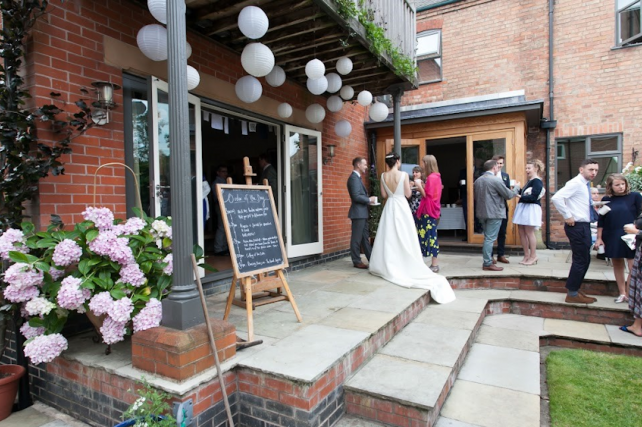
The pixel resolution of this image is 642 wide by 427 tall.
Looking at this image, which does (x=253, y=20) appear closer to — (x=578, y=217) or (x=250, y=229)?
(x=250, y=229)

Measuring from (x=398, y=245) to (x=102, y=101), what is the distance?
3620 millimetres

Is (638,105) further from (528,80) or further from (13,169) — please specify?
(13,169)

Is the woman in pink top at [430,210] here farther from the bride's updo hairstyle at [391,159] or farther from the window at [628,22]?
the window at [628,22]

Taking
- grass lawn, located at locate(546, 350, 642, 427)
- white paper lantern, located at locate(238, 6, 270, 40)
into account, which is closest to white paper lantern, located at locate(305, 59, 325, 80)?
white paper lantern, located at locate(238, 6, 270, 40)

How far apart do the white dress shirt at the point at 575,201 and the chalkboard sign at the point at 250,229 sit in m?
3.23

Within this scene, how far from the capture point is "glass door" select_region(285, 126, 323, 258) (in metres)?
5.71

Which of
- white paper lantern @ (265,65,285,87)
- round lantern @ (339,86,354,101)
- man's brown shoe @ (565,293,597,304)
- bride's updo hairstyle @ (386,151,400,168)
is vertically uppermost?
round lantern @ (339,86,354,101)

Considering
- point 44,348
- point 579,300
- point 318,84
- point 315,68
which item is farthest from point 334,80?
point 44,348

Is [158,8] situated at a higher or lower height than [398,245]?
higher

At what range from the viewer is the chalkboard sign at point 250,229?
304cm

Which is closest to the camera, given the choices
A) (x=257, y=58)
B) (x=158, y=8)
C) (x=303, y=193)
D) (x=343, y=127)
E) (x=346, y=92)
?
(x=158, y=8)

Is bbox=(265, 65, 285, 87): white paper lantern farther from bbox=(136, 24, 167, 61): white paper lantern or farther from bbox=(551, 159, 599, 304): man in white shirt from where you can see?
bbox=(551, 159, 599, 304): man in white shirt

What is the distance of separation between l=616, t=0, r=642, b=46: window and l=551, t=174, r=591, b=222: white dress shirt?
17.0 feet

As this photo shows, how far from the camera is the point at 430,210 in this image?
5348 millimetres
